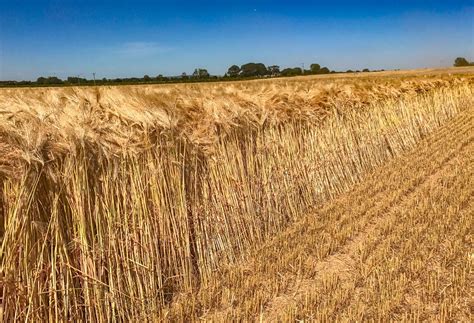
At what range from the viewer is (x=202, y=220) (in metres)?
4.76

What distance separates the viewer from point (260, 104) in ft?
21.2

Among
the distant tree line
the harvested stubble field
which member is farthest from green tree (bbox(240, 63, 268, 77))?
the harvested stubble field

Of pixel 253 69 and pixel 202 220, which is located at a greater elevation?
pixel 253 69

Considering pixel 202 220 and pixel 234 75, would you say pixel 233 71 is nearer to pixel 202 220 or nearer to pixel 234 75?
pixel 234 75

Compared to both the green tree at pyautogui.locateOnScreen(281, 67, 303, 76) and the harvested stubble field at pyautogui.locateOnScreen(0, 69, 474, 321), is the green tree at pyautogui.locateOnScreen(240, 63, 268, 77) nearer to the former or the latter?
the green tree at pyautogui.locateOnScreen(281, 67, 303, 76)

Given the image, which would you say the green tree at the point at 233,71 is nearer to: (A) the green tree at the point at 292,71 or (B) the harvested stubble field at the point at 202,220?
(A) the green tree at the point at 292,71

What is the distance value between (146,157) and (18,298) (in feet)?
5.57

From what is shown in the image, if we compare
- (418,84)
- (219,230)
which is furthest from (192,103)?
(418,84)

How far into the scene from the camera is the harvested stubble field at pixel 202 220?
3.11 meters

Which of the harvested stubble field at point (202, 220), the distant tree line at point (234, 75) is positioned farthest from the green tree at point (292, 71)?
the harvested stubble field at point (202, 220)

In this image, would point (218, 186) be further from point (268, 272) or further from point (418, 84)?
point (418, 84)

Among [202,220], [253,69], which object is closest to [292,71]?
[253,69]

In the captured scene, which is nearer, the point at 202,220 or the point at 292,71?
the point at 202,220

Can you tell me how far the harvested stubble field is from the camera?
3109 mm
